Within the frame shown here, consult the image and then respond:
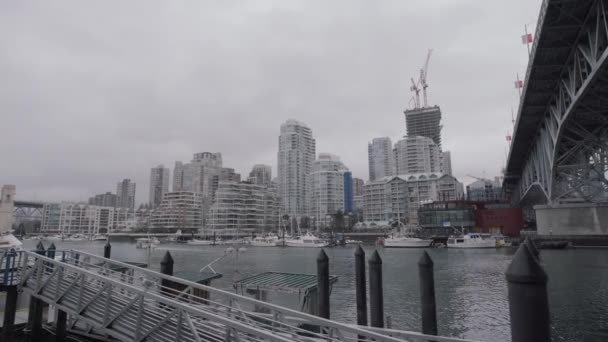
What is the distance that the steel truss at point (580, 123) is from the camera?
3055 cm

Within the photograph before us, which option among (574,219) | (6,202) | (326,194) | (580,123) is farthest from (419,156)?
(6,202)

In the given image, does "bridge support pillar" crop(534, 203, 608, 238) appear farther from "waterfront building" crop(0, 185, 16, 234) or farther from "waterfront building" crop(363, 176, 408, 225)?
"waterfront building" crop(363, 176, 408, 225)

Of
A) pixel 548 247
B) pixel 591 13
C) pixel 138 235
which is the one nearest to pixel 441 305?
pixel 591 13

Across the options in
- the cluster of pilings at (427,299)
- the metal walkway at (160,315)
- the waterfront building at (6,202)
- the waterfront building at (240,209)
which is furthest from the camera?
the waterfront building at (240,209)

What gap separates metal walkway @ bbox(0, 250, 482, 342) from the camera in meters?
7.07

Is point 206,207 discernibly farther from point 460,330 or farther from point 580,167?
point 460,330

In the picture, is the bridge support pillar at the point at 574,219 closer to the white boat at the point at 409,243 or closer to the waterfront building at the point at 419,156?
the white boat at the point at 409,243

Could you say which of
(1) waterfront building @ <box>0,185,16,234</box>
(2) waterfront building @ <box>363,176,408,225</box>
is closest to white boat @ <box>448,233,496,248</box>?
(2) waterfront building @ <box>363,176,408,225</box>

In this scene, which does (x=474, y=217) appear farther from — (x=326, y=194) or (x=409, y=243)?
(x=326, y=194)

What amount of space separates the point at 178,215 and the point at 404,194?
95874mm

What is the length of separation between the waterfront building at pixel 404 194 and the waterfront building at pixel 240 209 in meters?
43.5

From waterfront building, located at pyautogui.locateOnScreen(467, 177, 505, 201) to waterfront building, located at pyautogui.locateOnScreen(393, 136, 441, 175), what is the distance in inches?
840

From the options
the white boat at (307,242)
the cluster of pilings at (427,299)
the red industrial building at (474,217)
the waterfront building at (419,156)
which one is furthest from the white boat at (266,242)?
the waterfront building at (419,156)

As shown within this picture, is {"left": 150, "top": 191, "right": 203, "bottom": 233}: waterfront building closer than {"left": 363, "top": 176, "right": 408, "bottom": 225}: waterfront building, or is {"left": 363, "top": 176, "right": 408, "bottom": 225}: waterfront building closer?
{"left": 363, "top": 176, "right": 408, "bottom": 225}: waterfront building
